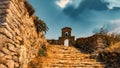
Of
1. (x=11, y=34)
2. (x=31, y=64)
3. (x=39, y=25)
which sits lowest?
(x=31, y=64)

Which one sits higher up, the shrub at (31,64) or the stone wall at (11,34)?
the stone wall at (11,34)

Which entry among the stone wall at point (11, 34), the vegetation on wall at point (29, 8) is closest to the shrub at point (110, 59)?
the vegetation on wall at point (29, 8)

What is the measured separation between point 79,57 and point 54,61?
164 cm

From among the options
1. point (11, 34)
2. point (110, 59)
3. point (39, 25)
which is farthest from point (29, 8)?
point (110, 59)

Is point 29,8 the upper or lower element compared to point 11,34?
upper

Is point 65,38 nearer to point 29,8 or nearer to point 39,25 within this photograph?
point 39,25

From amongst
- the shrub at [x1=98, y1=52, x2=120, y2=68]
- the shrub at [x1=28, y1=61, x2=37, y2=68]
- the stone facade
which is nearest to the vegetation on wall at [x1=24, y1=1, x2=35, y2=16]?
the shrub at [x1=28, y1=61, x2=37, y2=68]

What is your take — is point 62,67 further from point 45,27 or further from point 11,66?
point 11,66

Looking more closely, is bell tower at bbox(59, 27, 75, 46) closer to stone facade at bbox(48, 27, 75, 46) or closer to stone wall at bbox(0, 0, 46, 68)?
stone facade at bbox(48, 27, 75, 46)

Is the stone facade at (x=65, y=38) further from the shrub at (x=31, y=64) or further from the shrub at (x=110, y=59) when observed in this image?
the shrub at (x=31, y=64)

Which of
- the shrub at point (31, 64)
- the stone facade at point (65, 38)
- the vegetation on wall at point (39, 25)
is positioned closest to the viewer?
the shrub at point (31, 64)

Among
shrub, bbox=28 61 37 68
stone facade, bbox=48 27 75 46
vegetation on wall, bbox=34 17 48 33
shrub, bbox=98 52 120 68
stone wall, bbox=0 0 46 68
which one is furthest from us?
stone facade, bbox=48 27 75 46


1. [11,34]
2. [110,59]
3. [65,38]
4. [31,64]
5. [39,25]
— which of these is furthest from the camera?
[65,38]

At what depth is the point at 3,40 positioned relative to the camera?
593 centimetres
